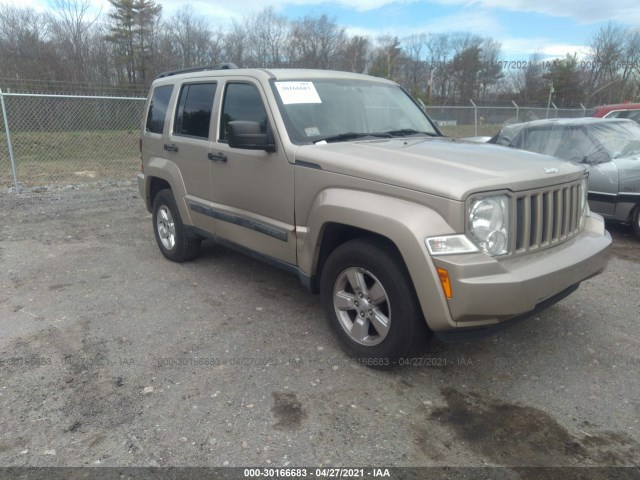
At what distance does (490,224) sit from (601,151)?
4.83m

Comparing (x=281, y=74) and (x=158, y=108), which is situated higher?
(x=281, y=74)

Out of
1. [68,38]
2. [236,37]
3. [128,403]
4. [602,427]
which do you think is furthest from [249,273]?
[236,37]

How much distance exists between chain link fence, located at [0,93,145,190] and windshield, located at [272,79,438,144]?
904 cm

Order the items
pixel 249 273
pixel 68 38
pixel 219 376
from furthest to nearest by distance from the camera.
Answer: pixel 68 38, pixel 249 273, pixel 219 376

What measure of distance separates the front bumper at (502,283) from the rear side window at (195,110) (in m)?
2.93

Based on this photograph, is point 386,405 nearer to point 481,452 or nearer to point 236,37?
point 481,452

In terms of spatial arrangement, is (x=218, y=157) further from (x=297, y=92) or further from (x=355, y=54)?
(x=355, y=54)

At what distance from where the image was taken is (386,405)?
2.98m

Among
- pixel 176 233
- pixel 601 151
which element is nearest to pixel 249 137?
pixel 176 233

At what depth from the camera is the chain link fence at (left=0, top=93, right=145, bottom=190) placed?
42.0ft

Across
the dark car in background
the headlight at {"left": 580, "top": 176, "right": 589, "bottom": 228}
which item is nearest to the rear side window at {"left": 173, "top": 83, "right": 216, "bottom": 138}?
the headlight at {"left": 580, "top": 176, "right": 589, "bottom": 228}

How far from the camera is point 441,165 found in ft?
10.00

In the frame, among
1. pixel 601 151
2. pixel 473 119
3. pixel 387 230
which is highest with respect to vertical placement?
pixel 473 119

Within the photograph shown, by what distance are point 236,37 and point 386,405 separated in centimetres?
3697
